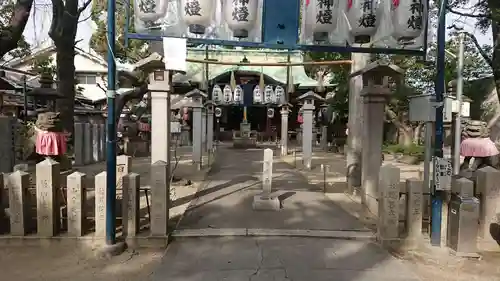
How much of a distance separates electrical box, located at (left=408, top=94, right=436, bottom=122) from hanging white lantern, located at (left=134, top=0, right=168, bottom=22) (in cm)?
424

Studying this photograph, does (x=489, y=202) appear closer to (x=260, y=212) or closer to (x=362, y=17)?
(x=362, y=17)

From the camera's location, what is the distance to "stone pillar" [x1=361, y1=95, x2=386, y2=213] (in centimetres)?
882

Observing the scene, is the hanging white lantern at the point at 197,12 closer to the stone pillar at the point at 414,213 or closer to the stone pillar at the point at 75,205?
the stone pillar at the point at 75,205

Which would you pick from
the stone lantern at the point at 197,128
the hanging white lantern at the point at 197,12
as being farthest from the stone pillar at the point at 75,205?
the stone lantern at the point at 197,128

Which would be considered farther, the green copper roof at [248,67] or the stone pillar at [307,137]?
the green copper roof at [248,67]

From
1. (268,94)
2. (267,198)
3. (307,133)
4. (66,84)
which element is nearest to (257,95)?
(268,94)

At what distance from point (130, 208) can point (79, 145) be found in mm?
11921

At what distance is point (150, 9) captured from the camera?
252 inches

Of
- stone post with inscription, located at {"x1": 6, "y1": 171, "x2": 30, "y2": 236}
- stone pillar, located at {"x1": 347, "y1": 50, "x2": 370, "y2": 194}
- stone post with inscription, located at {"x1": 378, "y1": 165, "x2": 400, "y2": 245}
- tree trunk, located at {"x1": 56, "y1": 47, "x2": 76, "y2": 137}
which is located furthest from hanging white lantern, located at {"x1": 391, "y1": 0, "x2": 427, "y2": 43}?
tree trunk, located at {"x1": 56, "y1": 47, "x2": 76, "y2": 137}

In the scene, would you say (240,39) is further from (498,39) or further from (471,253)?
(498,39)

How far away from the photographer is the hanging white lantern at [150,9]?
638 cm

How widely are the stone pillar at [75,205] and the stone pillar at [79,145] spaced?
11501 mm

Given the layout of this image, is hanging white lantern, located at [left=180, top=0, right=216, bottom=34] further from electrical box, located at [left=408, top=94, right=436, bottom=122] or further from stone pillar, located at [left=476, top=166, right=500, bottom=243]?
stone pillar, located at [left=476, top=166, right=500, bottom=243]

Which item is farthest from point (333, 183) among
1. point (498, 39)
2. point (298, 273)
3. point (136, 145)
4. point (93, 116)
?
point (93, 116)
